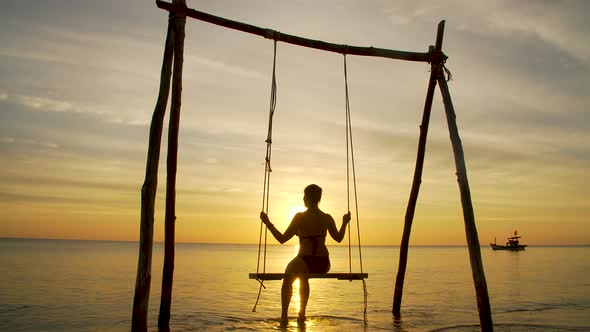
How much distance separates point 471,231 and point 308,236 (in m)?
2.47

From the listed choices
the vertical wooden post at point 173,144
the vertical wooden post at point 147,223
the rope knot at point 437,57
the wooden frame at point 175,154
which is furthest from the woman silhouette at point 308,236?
the rope knot at point 437,57

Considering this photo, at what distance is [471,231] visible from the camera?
24.2 feet

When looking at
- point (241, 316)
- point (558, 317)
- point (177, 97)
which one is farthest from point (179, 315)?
point (558, 317)

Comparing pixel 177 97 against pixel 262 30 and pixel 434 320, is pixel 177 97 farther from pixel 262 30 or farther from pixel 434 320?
pixel 434 320

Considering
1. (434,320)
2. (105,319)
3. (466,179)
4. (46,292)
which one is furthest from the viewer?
(46,292)

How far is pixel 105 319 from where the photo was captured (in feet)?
39.8

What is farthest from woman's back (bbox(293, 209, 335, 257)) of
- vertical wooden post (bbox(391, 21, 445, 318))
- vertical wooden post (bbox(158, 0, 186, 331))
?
vertical wooden post (bbox(391, 21, 445, 318))

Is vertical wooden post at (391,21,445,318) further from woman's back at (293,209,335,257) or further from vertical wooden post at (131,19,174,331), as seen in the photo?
vertical wooden post at (131,19,174,331)

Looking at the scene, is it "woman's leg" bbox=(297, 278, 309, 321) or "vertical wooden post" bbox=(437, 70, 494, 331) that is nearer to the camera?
"vertical wooden post" bbox=(437, 70, 494, 331)

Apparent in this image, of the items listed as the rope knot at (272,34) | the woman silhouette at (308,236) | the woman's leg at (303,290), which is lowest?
the woman's leg at (303,290)

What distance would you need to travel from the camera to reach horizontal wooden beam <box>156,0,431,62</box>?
281 inches

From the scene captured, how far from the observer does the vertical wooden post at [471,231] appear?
726 cm

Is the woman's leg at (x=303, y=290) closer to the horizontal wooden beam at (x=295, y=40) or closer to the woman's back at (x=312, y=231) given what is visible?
the woman's back at (x=312, y=231)

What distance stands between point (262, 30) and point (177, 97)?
1.82m
